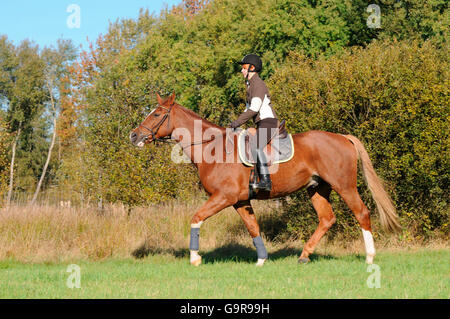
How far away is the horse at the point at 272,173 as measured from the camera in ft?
29.6

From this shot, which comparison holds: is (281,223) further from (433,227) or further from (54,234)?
(54,234)

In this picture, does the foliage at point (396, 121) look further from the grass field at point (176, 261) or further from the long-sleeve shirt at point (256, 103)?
the long-sleeve shirt at point (256, 103)

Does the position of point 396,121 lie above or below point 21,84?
below

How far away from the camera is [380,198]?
9570 mm

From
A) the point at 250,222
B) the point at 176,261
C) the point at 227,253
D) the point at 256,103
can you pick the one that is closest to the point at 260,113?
the point at 256,103

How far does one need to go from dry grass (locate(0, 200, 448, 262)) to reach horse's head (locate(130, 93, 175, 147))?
10.0 feet

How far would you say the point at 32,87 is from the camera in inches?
Answer: 2114

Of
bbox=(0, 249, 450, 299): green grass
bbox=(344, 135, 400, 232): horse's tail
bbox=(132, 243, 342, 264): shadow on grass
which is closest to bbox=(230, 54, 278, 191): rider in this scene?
bbox=(0, 249, 450, 299): green grass

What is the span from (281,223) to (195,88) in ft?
59.8

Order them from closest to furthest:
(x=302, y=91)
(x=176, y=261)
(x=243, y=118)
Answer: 1. (x=243, y=118)
2. (x=176, y=261)
3. (x=302, y=91)

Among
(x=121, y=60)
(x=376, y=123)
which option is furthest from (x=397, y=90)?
(x=121, y=60)

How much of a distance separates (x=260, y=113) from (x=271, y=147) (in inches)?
25.3

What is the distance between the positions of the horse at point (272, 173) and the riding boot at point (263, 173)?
0.78 feet

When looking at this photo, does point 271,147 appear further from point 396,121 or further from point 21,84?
point 21,84
